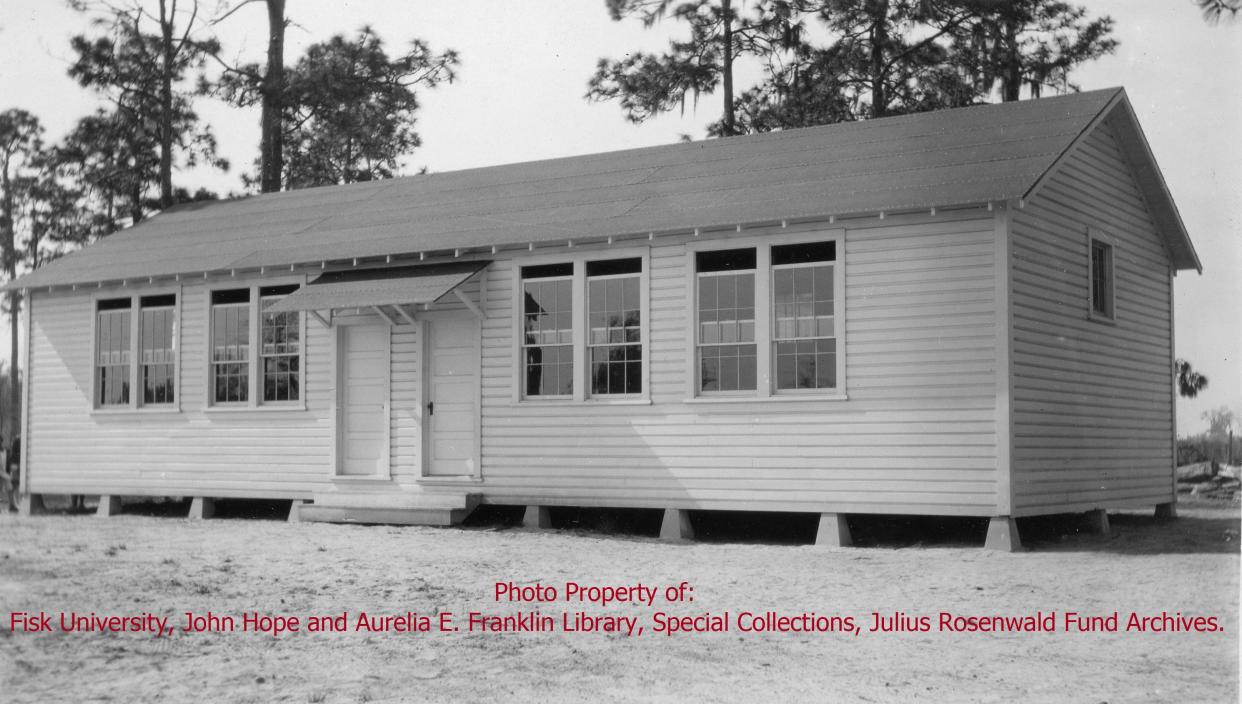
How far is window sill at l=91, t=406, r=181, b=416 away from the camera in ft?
61.3

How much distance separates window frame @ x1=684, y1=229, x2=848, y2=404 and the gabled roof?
287mm

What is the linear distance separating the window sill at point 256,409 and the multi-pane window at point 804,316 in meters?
6.65

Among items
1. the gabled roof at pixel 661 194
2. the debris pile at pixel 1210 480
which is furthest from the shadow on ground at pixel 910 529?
the debris pile at pixel 1210 480

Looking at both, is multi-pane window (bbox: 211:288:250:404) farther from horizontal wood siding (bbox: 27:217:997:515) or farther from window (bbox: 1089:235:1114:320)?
window (bbox: 1089:235:1114:320)

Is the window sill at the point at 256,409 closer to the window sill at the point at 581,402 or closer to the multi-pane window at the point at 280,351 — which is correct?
the multi-pane window at the point at 280,351

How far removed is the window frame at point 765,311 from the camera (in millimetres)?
14117

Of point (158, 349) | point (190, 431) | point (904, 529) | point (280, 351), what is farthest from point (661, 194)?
point (158, 349)

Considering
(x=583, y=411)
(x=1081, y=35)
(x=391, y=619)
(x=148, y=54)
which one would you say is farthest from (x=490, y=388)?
(x=148, y=54)

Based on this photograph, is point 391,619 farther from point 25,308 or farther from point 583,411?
point 25,308

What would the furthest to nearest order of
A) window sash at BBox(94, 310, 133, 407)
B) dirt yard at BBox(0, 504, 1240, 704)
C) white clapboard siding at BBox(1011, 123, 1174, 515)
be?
window sash at BBox(94, 310, 133, 407) → white clapboard siding at BBox(1011, 123, 1174, 515) → dirt yard at BBox(0, 504, 1240, 704)

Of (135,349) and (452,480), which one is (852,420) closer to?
(452,480)

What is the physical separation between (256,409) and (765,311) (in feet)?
24.2

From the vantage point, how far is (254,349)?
18047 millimetres

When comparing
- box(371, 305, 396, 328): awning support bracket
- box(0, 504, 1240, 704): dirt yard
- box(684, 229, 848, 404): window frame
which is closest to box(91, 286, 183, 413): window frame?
box(371, 305, 396, 328): awning support bracket
